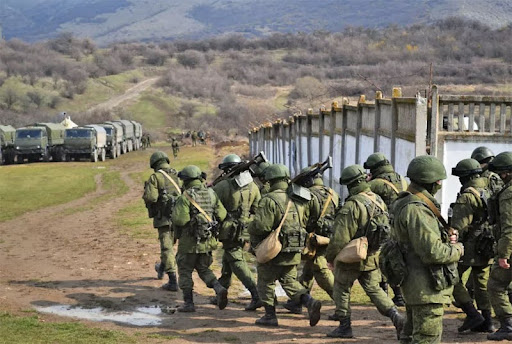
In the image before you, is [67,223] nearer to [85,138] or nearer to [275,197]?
[275,197]

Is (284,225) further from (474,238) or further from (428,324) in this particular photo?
(428,324)

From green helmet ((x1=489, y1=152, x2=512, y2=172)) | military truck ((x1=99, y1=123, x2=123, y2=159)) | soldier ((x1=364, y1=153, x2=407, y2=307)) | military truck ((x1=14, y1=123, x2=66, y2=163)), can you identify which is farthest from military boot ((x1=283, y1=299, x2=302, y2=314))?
military truck ((x1=99, y1=123, x2=123, y2=159))

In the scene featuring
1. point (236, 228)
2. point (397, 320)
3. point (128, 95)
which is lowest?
point (397, 320)

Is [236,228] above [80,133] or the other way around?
above

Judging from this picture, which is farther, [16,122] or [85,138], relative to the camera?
[16,122]

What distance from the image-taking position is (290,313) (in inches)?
424

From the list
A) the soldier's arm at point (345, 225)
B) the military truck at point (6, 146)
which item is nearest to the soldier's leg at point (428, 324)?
the soldier's arm at point (345, 225)

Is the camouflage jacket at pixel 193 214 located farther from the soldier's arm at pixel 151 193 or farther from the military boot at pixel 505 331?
the military boot at pixel 505 331

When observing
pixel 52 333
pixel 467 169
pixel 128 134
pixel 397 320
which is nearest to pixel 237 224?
pixel 52 333

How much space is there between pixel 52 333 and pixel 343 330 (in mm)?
3397

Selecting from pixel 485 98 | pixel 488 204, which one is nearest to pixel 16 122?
pixel 485 98

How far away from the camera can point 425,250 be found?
6828 mm

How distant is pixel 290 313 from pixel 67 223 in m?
12.7

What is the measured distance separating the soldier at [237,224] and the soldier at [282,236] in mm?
1031
